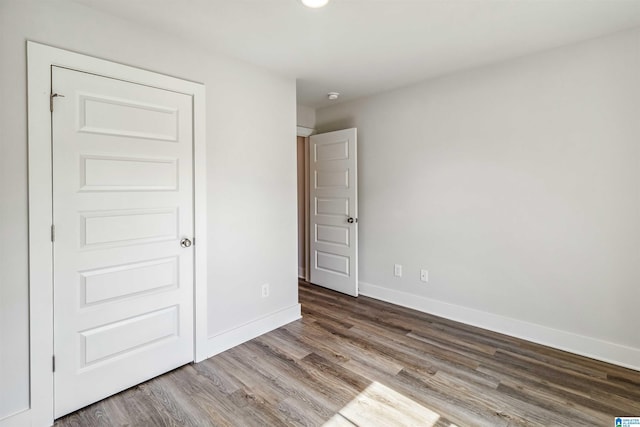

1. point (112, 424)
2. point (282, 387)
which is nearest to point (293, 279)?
point (282, 387)

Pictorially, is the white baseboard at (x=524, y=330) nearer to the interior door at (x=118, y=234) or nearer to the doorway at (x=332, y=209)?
the doorway at (x=332, y=209)

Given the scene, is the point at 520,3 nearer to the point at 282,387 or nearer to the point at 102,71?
the point at 102,71

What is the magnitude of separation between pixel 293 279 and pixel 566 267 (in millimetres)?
2311

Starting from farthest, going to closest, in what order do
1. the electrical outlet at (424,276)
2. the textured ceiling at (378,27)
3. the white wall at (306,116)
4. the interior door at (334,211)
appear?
the white wall at (306,116), the interior door at (334,211), the electrical outlet at (424,276), the textured ceiling at (378,27)

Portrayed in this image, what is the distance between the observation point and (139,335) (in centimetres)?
211

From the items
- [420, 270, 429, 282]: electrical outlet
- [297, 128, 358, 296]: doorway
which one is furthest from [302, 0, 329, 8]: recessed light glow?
[420, 270, 429, 282]: electrical outlet

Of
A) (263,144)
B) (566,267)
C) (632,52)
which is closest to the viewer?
(632,52)

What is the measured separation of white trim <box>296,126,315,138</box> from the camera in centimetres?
416

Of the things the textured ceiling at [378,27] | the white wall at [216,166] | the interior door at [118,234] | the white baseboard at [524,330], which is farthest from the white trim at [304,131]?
the white baseboard at [524,330]

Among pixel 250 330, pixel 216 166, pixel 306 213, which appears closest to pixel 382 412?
pixel 250 330

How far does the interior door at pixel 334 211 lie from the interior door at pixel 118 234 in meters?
1.94

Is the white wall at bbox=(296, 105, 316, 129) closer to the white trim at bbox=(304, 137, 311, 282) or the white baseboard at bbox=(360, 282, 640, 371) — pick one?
the white trim at bbox=(304, 137, 311, 282)

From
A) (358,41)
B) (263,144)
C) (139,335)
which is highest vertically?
(358,41)

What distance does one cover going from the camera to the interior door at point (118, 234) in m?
1.81
